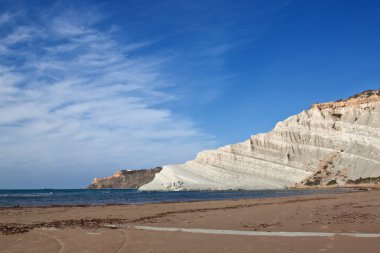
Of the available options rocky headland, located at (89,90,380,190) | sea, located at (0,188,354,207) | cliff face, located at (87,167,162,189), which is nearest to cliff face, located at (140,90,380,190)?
rocky headland, located at (89,90,380,190)

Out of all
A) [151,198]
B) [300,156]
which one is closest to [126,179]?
[300,156]

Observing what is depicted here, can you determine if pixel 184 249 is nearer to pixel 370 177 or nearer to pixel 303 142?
pixel 370 177

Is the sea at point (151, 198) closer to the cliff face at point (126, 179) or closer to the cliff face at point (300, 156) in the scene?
the cliff face at point (300, 156)

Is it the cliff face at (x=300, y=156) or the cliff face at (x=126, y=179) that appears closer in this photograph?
the cliff face at (x=300, y=156)

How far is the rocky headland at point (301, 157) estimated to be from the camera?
204ft

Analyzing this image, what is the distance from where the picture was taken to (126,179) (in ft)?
600

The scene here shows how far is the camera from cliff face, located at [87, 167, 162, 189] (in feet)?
565

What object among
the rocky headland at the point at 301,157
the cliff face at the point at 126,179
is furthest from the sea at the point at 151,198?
the cliff face at the point at 126,179

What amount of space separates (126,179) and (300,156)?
126 meters

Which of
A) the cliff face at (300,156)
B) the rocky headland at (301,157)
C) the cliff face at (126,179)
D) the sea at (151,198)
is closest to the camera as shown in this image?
the sea at (151,198)

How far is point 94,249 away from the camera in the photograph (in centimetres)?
823

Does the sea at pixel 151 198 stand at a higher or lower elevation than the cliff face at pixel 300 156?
lower

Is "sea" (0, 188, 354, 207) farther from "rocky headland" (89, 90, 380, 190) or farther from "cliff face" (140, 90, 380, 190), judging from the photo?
"cliff face" (140, 90, 380, 190)

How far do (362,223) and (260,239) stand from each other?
3.96 metres
